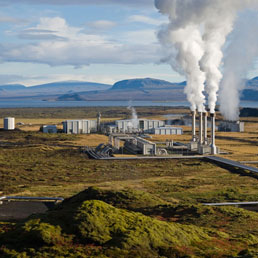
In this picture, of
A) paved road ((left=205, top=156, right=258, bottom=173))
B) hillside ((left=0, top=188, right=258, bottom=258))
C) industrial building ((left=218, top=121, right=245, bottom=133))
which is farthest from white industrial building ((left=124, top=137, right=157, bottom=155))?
industrial building ((left=218, top=121, right=245, bottom=133))

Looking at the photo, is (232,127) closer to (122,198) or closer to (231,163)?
(231,163)

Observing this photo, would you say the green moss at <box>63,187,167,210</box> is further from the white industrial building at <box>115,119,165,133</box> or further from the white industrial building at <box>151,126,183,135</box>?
the white industrial building at <box>151,126,183,135</box>

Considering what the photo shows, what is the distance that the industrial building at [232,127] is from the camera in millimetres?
102375

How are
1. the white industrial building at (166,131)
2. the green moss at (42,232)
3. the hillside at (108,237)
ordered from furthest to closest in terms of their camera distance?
the white industrial building at (166,131), the green moss at (42,232), the hillside at (108,237)

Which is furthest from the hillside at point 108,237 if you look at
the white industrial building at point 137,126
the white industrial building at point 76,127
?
the white industrial building at point 137,126

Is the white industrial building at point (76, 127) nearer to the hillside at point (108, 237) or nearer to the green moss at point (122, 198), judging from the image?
the green moss at point (122, 198)

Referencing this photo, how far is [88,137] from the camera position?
8738cm

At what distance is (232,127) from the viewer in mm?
104062

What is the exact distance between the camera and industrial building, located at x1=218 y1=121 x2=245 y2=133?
102375mm

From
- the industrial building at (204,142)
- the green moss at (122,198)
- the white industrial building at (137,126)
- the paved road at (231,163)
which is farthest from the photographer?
the white industrial building at (137,126)

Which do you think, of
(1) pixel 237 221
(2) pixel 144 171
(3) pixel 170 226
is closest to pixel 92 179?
(2) pixel 144 171

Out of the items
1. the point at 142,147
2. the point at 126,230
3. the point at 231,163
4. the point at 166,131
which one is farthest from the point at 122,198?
the point at 166,131

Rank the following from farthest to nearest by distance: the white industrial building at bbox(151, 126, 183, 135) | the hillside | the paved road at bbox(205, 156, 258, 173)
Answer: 1. the white industrial building at bbox(151, 126, 183, 135)
2. the paved road at bbox(205, 156, 258, 173)
3. the hillside

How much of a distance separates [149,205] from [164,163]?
83.6 ft
